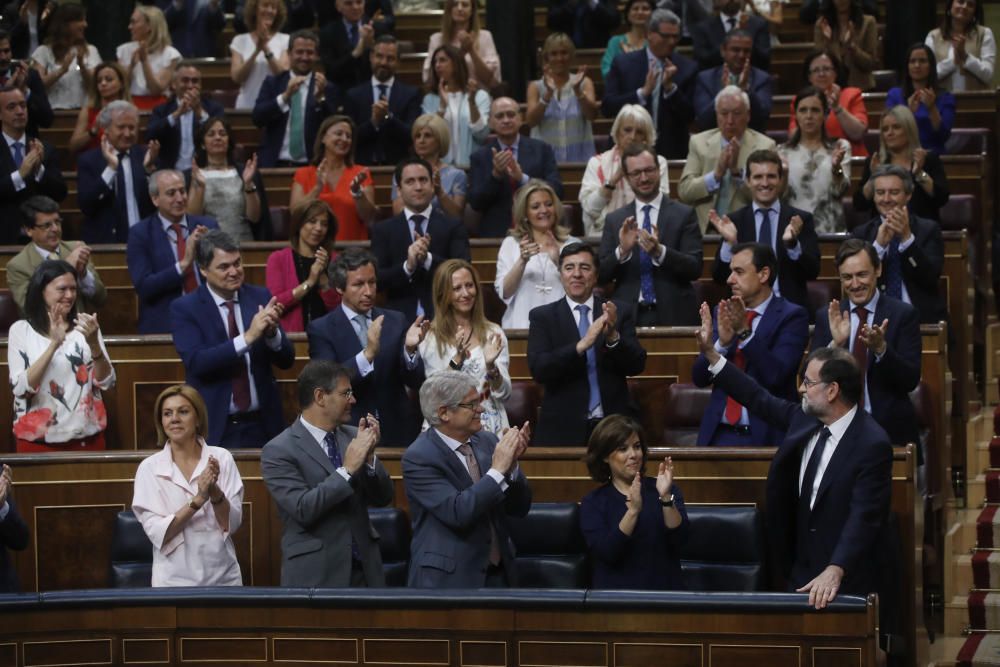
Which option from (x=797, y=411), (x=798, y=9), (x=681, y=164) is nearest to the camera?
(x=797, y=411)

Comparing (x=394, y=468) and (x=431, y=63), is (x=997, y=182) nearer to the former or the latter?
(x=431, y=63)

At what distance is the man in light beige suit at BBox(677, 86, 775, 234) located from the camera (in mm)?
7629

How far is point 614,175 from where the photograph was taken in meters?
7.62

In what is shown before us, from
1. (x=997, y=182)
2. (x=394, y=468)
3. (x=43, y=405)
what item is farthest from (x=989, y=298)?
(x=43, y=405)

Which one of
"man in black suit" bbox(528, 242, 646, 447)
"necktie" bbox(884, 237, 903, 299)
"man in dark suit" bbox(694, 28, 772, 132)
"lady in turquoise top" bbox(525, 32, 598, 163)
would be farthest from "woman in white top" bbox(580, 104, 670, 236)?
"man in black suit" bbox(528, 242, 646, 447)

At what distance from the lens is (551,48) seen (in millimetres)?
8609

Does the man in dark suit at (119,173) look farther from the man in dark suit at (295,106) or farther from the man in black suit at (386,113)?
the man in black suit at (386,113)

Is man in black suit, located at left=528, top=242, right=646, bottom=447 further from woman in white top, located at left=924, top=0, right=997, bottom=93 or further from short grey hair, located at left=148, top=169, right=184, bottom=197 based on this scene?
woman in white top, located at left=924, top=0, right=997, bottom=93

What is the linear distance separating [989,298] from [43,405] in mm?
4471

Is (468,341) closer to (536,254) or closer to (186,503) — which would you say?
(536,254)

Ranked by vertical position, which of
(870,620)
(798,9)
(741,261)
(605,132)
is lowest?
(870,620)

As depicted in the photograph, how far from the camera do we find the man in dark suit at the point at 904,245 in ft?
22.2

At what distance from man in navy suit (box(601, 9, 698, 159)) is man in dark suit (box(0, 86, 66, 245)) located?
2.72 metres

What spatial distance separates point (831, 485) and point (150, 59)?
228 inches
